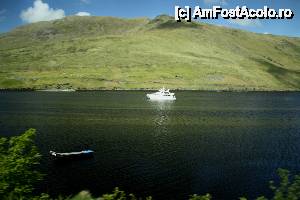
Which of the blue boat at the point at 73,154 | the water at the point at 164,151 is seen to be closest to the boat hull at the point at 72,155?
the blue boat at the point at 73,154

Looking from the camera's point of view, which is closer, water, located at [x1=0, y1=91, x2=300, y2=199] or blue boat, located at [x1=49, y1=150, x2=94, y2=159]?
water, located at [x1=0, y1=91, x2=300, y2=199]

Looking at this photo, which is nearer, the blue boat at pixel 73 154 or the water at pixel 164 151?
the water at pixel 164 151

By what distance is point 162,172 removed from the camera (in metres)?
68.8

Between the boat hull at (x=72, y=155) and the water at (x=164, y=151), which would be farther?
the boat hull at (x=72, y=155)

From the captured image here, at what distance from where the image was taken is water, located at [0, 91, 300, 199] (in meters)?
62.2

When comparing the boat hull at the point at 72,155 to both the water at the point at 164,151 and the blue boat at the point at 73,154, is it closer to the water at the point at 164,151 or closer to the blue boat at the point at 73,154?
the blue boat at the point at 73,154

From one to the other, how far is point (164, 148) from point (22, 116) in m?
78.0

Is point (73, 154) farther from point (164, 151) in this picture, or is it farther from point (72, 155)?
point (164, 151)

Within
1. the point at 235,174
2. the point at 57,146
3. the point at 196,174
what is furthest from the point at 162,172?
the point at 57,146

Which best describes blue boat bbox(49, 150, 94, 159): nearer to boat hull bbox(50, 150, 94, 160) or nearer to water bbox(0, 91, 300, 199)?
boat hull bbox(50, 150, 94, 160)

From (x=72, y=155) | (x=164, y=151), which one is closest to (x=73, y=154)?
(x=72, y=155)

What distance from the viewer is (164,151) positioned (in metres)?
86.6

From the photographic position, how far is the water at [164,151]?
62.2m

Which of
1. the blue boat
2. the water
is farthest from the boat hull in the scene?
the water
